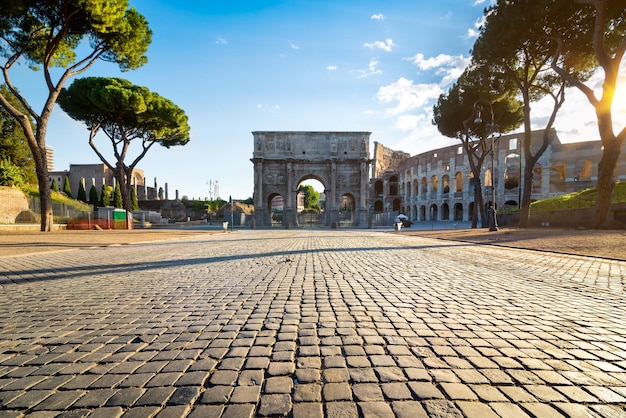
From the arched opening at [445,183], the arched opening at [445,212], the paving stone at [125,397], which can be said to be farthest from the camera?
the arched opening at [445,212]

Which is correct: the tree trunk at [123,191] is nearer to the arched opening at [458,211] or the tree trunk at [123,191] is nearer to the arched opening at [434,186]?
the arched opening at [434,186]

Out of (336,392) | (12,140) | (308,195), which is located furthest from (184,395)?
(308,195)

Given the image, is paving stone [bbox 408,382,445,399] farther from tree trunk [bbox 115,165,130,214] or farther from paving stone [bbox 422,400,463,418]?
tree trunk [bbox 115,165,130,214]

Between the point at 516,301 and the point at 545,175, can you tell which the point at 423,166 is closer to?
the point at 545,175

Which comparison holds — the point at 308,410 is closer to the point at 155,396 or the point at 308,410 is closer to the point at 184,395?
the point at 184,395

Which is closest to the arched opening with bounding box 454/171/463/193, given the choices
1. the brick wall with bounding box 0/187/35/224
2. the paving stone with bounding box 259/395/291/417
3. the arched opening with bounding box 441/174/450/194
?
the arched opening with bounding box 441/174/450/194

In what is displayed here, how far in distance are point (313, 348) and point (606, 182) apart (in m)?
16.9

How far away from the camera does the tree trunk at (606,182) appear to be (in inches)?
500

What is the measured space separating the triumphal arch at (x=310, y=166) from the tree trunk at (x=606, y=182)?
2358 cm

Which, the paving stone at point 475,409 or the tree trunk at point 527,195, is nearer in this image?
the paving stone at point 475,409

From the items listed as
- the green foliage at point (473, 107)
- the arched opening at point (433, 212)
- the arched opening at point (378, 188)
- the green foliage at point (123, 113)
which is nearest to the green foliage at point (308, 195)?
the arched opening at point (378, 188)

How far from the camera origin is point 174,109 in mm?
26594

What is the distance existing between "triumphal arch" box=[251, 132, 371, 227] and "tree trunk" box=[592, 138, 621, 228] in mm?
23576

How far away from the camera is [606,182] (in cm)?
1275
